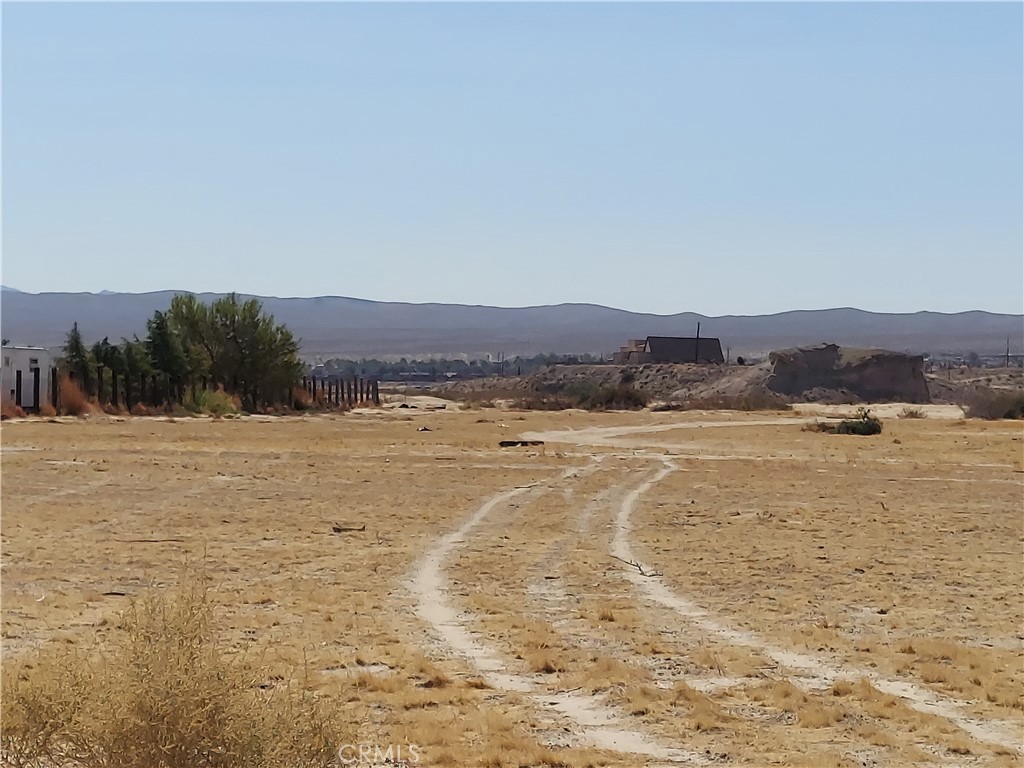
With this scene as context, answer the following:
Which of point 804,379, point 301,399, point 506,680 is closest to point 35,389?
point 301,399

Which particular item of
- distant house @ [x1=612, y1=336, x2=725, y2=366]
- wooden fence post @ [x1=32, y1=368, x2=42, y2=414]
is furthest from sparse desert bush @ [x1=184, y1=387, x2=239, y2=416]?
distant house @ [x1=612, y1=336, x2=725, y2=366]

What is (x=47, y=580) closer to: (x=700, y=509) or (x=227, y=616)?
(x=227, y=616)

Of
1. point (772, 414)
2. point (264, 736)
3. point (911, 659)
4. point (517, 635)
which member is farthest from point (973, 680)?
point (772, 414)

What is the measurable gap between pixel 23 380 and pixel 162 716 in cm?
4969

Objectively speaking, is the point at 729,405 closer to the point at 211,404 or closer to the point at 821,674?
the point at 211,404

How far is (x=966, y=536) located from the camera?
18000mm

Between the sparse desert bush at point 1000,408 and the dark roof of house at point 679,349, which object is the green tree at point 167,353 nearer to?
the sparse desert bush at point 1000,408

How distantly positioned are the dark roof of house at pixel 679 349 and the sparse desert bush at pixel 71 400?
82.5 meters

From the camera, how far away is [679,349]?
13188cm

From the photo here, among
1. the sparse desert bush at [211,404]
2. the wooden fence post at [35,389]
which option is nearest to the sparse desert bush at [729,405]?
the sparse desert bush at [211,404]

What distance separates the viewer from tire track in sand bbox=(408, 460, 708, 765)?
7.60 metres

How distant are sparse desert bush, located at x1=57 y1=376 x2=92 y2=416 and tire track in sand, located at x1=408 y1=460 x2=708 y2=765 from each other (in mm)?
37964

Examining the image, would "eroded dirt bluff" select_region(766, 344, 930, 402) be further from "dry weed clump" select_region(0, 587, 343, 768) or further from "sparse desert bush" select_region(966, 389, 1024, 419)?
"dry weed clump" select_region(0, 587, 343, 768)

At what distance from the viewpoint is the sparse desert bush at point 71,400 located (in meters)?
50.9
